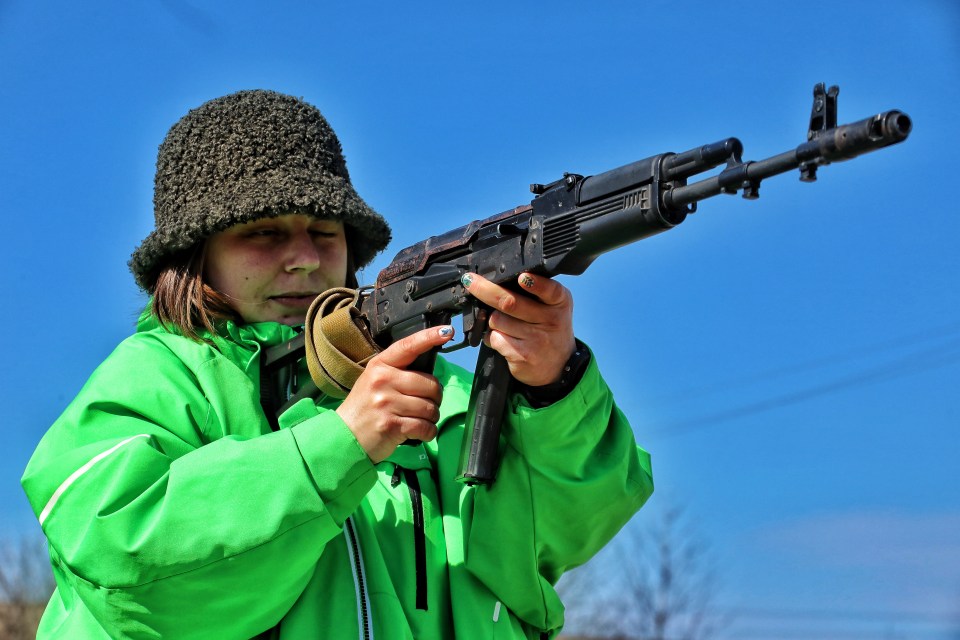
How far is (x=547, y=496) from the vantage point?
3.84 meters

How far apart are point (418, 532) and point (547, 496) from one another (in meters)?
0.43

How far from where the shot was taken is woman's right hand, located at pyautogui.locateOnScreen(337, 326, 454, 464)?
357cm

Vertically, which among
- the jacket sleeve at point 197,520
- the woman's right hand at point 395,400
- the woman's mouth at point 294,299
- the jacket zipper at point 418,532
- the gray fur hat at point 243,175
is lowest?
the jacket sleeve at point 197,520

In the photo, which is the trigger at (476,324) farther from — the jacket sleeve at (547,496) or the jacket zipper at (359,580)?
the jacket zipper at (359,580)

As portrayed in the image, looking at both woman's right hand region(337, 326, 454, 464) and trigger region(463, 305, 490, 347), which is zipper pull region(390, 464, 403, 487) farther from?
trigger region(463, 305, 490, 347)

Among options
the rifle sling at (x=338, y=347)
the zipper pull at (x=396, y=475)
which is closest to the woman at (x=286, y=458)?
the zipper pull at (x=396, y=475)

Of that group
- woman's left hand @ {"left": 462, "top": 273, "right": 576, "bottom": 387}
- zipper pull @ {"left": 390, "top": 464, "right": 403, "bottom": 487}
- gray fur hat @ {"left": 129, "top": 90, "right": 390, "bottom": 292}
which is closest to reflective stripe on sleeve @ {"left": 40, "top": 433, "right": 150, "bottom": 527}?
zipper pull @ {"left": 390, "top": 464, "right": 403, "bottom": 487}

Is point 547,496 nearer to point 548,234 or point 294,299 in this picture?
point 548,234

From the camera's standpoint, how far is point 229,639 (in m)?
3.51

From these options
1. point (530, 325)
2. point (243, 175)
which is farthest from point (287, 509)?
point (243, 175)

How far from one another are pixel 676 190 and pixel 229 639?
5.93 ft

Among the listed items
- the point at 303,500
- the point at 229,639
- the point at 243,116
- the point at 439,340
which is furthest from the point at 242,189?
the point at 229,639

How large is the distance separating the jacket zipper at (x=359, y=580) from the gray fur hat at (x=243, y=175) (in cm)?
118

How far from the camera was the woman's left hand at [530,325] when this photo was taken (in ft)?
11.8
